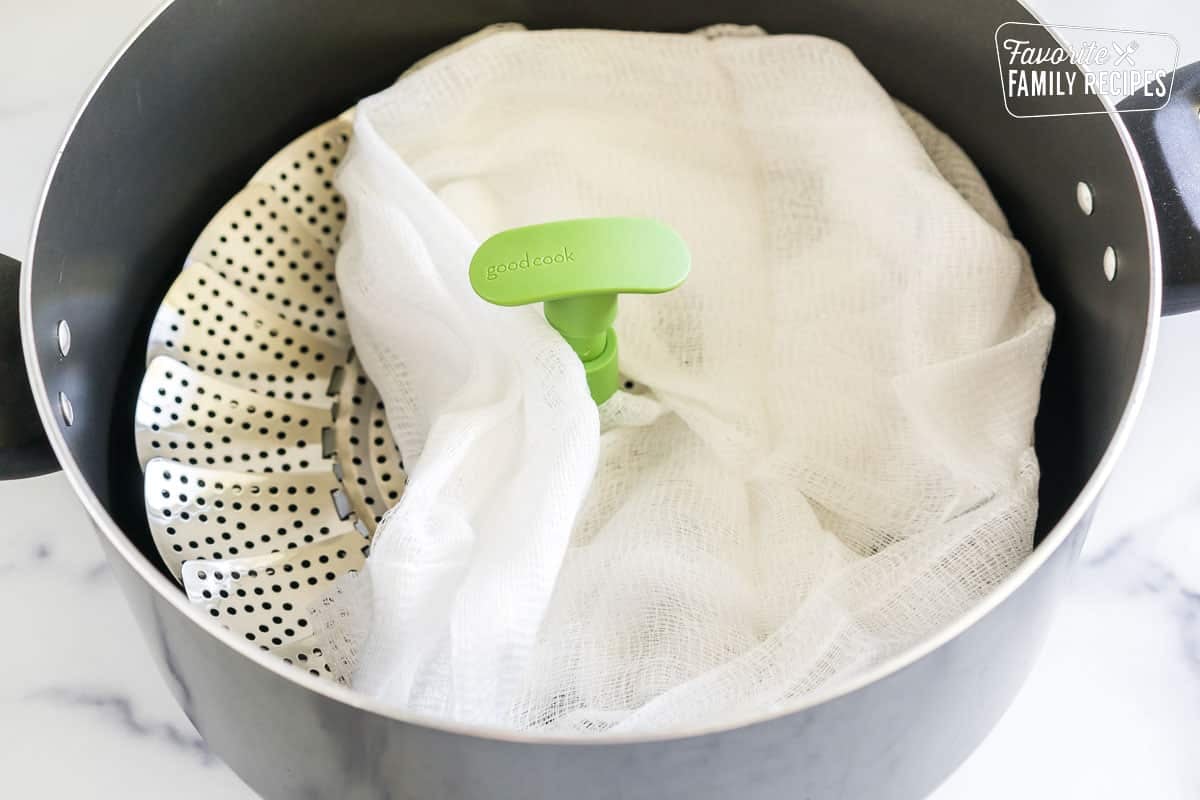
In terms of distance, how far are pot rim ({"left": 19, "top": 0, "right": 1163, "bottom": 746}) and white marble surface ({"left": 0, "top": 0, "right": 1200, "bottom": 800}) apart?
16 cm

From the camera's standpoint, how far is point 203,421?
1.84ft

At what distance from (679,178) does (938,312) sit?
14 centimetres

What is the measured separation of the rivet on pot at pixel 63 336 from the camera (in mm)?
510

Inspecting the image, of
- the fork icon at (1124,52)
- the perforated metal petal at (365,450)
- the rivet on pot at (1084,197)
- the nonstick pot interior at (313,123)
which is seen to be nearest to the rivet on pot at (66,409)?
the nonstick pot interior at (313,123)

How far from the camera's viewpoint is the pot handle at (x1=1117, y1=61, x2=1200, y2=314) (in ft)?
1.55

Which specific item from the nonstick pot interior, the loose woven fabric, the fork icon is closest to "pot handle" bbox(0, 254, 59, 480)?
the nonstick pot interior

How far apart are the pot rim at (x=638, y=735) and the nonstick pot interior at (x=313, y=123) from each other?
0.05 ft

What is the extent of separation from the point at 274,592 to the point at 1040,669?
32 centimetres

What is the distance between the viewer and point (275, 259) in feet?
2.00

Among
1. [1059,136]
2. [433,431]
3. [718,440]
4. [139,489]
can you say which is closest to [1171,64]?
[1059,136]

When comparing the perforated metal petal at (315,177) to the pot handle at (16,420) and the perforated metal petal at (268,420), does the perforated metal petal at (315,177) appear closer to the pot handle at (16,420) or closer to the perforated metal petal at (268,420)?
the perforated metal petal at (268,420)

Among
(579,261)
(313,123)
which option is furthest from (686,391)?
(313,123)

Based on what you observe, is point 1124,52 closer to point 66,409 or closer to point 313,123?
point 313,123

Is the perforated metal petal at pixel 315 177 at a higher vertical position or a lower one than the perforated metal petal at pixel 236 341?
higher
